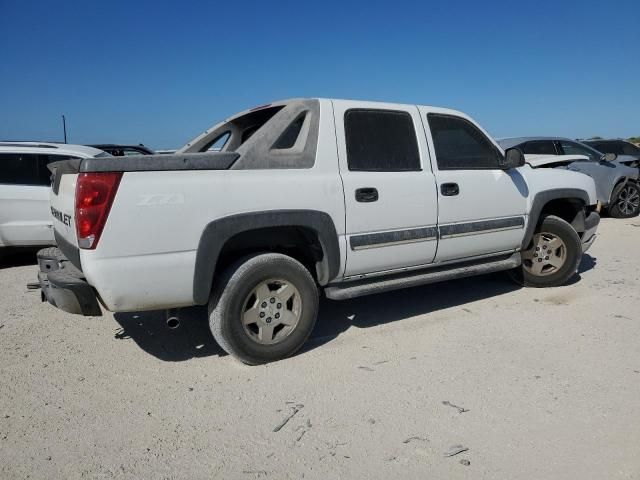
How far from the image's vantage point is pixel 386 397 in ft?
9.95

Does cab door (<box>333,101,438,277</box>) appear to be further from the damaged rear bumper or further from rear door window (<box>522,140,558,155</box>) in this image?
rear door window (<box>522,140,558,155</box>)

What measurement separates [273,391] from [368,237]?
51.1 inches

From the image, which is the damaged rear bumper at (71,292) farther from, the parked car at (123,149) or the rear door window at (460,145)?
the parked car at (123,149)

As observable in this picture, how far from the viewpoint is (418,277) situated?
4.12m

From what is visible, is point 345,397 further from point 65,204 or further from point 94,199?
point 65,204

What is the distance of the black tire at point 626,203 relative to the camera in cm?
1023

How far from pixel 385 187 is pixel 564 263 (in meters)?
2.44

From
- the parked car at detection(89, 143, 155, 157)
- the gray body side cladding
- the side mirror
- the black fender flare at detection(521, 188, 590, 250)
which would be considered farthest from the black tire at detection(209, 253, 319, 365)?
the parked car at detection(89, 143, 155, 157)

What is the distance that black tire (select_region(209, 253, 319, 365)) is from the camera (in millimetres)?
3273

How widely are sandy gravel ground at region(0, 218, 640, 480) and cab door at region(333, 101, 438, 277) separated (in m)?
0.67

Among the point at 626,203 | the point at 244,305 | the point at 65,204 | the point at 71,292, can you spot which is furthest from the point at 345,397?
the point at 626,203

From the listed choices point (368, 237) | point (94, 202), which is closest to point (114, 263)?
point (94, 202)

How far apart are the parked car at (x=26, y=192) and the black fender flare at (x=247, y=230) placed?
4.07 meters

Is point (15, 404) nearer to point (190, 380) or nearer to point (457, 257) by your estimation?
point (190, 380)
